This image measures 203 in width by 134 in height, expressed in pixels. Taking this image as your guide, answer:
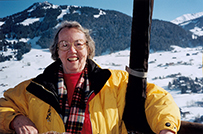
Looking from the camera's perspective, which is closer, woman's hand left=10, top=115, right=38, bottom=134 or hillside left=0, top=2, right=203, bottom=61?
woman's hand left=10, top=115, right=38, bottom=134

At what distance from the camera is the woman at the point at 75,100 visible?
109 centimetres

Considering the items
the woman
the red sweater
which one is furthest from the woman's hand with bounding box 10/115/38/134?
the red sweater

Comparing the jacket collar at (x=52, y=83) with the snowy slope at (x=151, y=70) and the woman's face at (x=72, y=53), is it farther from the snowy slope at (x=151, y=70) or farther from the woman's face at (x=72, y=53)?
the snowy slope at (x=151, y=70)

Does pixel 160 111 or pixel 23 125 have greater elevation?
pixel 160 111

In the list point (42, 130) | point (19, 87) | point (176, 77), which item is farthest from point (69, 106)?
point (176, 77)

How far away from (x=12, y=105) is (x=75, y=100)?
466mm

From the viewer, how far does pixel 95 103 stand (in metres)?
1.20

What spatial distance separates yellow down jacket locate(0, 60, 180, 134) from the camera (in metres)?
1.11

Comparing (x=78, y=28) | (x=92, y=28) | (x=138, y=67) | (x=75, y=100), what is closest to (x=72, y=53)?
(x=78, y=28)

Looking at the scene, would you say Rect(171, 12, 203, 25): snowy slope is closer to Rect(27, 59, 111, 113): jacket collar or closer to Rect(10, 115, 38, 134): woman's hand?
Rect(27, 59, 111, 113): jacket collar

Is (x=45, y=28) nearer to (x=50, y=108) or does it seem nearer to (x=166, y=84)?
(x=166, y=84)

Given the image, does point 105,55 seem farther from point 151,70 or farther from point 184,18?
point 184,18

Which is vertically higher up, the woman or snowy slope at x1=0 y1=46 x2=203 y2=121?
the woman

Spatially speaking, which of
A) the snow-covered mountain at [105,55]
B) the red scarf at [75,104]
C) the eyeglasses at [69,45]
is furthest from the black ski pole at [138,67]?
the snow-covered mountain at [105,55]
